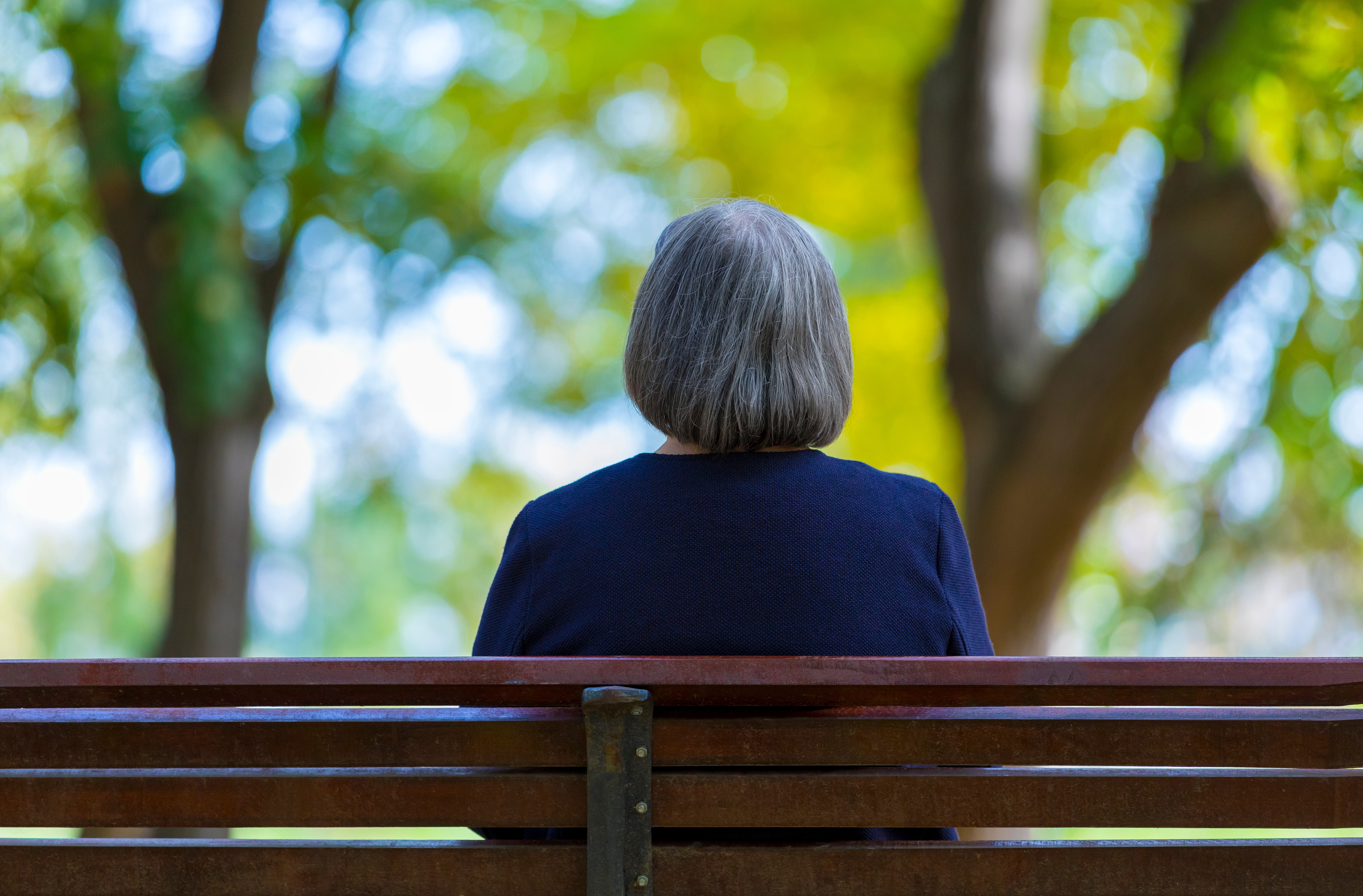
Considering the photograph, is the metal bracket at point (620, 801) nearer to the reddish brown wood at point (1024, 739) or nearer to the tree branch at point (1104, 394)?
the reddish brown wood at point (1024, 739)

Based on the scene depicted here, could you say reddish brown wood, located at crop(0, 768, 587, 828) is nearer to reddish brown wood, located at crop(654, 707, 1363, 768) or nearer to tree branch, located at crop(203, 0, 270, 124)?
reddish brown wood, located at crop(654, 707, 1363, 768)

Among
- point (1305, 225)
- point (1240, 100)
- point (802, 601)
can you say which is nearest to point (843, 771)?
point (802, 601)

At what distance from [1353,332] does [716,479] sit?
530cm

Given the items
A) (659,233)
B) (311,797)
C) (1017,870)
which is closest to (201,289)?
(659,233)

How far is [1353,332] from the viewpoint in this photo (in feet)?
20.0

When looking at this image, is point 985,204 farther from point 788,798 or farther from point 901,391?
point 788,798

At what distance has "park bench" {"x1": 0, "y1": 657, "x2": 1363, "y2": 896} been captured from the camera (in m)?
1.63

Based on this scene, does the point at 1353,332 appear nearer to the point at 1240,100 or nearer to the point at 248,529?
the point at 1240,100

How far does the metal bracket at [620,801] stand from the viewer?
1.63m

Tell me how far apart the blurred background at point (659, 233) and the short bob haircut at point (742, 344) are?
0.26 m

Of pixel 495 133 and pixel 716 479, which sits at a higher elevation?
pixel 495 133

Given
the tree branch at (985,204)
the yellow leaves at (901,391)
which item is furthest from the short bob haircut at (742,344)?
the yellow leaves at (901,391)

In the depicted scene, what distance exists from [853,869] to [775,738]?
192 millimetres

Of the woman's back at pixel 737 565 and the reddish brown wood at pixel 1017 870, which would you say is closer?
the reddish brown wood at pixel 1017 870
